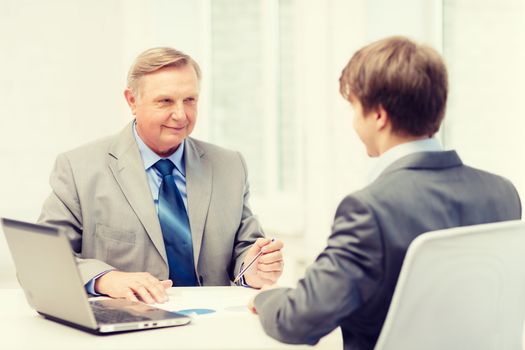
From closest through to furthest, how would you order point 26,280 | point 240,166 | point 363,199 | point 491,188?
point 363,199 < point 491,188 < point 26,280 < point 240,166

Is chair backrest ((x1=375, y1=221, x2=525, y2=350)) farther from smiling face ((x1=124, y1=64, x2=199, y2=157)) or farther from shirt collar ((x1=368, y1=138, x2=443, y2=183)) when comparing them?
smiling face ((x1=124, y1=64, x2=199, y2=157))

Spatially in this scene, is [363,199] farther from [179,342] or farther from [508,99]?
[508,99]

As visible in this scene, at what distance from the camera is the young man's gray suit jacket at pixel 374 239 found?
59.9 inches

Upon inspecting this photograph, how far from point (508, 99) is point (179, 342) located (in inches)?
65.0

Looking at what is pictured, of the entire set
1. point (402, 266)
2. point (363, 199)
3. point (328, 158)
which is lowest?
point (328, 158)

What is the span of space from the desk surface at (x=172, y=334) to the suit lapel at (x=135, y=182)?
16.6 inches

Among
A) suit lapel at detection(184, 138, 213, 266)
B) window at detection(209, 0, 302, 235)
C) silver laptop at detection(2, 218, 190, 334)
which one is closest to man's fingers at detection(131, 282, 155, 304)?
silver laptop at detection(2, 218, 190, 334)

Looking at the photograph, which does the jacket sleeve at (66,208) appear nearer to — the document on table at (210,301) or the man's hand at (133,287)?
the man's hand at (133,287)

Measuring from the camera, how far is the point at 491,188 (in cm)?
171

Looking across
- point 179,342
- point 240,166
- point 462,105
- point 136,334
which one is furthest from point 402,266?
point 462,105

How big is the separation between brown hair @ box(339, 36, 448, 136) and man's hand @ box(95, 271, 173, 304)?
824mm

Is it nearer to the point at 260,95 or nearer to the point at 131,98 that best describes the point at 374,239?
the point at 131,98

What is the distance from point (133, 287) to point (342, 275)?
33.2 inches

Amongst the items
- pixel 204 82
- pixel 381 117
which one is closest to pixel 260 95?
pixel 204 82
